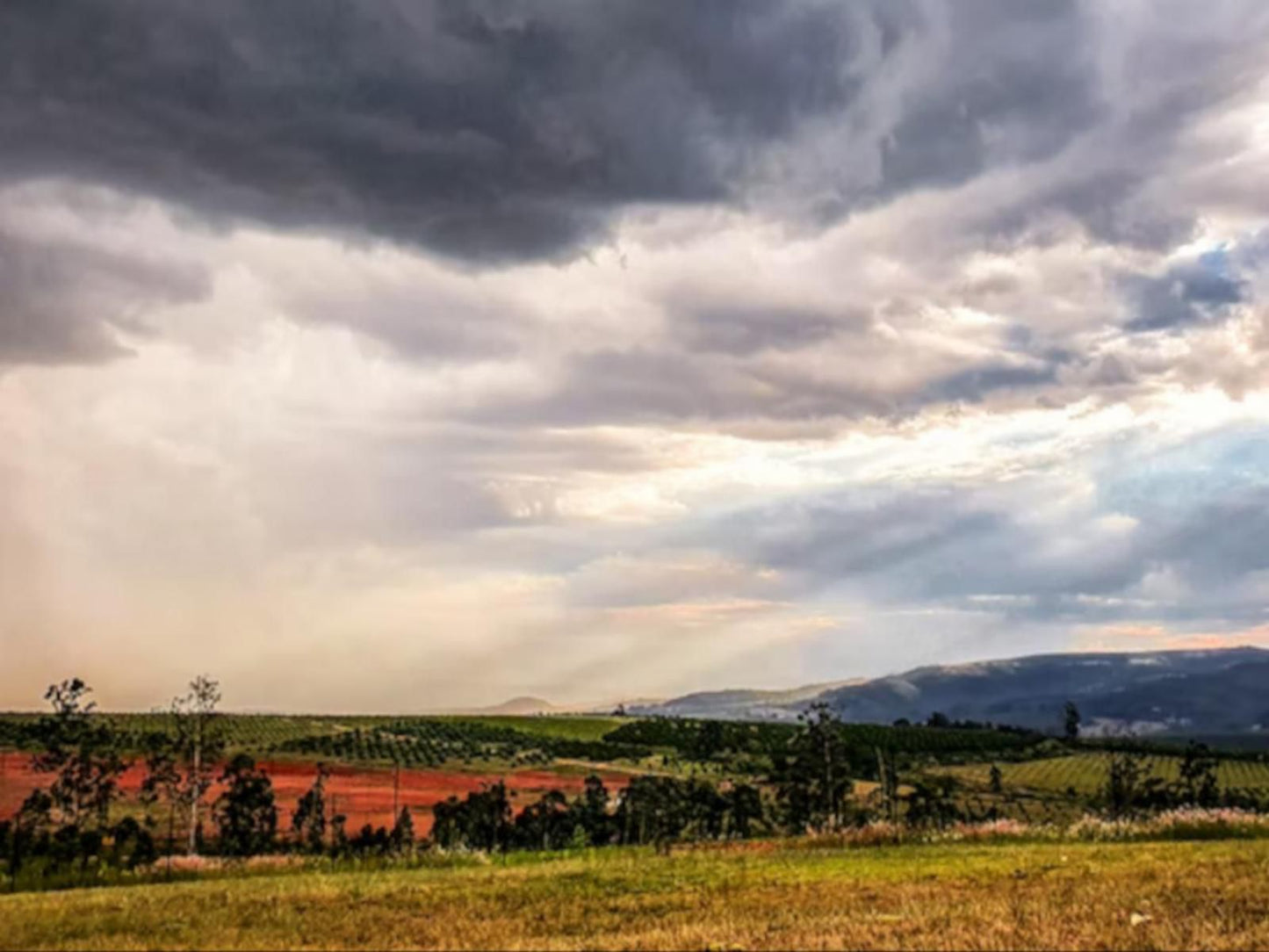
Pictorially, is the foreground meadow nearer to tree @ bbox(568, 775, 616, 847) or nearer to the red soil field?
tree @ bbox(568, 775, 616, 847)

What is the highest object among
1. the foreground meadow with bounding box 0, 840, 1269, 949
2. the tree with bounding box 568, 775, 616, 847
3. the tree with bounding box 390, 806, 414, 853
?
the foreground meadow with bounding box 0, 840, 1269, 949

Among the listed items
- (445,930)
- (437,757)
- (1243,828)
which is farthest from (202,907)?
(437,757)

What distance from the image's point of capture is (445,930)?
21.4 m

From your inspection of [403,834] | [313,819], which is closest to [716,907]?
[403,834]

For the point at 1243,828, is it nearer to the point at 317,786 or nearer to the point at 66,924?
the point at 66,924

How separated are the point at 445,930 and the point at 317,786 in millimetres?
59413

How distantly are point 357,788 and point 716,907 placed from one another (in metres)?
86.8

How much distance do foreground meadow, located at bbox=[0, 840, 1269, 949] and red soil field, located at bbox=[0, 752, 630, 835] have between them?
48053 millimetres

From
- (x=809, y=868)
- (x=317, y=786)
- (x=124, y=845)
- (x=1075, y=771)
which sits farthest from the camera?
(x=1075, y=771)

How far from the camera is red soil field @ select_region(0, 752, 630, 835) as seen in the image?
286 ft

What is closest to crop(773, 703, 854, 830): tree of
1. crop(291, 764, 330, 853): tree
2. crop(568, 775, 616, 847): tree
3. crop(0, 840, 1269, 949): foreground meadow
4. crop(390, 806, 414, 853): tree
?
crop(568, 775, 616, 847): tree

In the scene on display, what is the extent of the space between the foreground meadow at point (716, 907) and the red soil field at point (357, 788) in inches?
1892

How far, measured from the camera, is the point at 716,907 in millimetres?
24641

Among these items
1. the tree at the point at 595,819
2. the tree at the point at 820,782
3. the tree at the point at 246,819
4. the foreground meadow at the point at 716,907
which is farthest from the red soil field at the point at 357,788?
the foreground meadow at the point at 716,907
